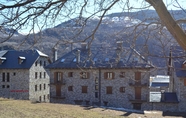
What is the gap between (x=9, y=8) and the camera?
408cm

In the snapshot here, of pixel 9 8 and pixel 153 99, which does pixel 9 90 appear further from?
pixel 9 8

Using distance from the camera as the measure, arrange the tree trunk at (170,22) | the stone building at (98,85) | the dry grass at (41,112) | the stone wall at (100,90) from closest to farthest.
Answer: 1. the tree trunk at (170,22)
2. the dry grass at (41,112)
3. the stone building at (98,85)
4. the stone wall at (100,90)

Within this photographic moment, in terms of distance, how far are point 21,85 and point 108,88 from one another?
13.1m

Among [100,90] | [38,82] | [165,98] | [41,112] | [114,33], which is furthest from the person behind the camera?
[38,82]

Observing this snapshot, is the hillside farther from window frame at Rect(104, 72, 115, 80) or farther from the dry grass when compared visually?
window frame at Rect(104, 72, 115, 80)

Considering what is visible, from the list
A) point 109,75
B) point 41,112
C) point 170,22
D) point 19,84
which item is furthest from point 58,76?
point 170,22

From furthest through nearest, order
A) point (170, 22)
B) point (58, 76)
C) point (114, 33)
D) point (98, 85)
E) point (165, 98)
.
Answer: point (58, 76)
point (98, 85)
point (165, 98)
point (114, 33)
point (170, 22)

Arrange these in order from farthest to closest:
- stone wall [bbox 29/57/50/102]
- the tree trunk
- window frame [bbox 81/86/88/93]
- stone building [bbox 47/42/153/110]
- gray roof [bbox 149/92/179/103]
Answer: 1. stone wall [bbox 29/57/50/102]
2. window frame [bbox 81/86/88/93]
3. stone building [bbox 47/42/153/110]
4. gray roof [bbox 149/92/179/103]
5. the tree trunk

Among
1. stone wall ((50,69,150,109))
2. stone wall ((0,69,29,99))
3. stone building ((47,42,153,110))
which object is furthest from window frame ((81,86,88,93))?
stone wall ((0,69,29,99))

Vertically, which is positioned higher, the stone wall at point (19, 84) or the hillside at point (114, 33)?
the hillside at point (114, 33)

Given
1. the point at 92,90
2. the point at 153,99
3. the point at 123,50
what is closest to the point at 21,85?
the point at 92,90

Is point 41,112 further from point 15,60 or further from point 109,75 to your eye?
point 15,60

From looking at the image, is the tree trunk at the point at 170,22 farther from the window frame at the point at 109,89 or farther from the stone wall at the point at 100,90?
the window frame at the point at 109,89

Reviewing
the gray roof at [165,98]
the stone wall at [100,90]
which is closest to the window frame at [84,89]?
the stone wall at [100,90]
